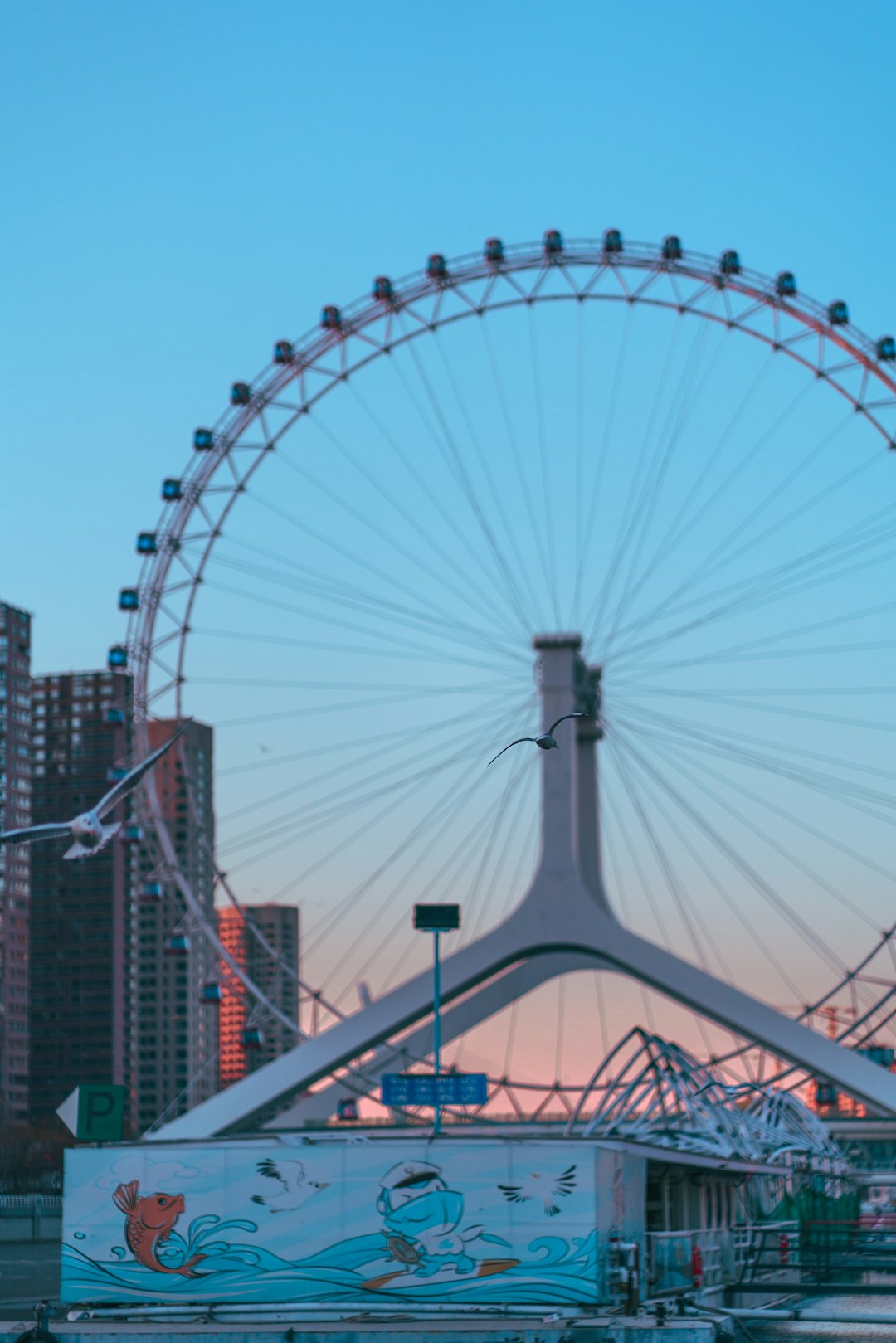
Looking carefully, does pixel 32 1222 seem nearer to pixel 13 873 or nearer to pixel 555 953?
pixel 555 953

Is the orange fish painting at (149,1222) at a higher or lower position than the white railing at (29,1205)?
higher

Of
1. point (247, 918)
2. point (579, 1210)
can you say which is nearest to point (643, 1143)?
point (579, 1210)

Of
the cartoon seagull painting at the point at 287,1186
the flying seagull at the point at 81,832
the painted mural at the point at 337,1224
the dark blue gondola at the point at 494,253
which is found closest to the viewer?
the flying seagull at the point at 81,832

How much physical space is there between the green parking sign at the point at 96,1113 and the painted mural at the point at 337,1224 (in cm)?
75

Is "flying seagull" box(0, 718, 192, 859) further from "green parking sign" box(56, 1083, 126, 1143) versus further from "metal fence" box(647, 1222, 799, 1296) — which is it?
"metal fence" box(647, 1222, 799, 1296)

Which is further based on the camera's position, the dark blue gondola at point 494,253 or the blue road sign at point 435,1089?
the dark blue gondola at point 494,253

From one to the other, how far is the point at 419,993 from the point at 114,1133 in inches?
1035

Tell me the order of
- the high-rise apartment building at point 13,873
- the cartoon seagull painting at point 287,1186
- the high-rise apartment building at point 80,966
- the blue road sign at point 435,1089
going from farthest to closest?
the high-rise apartment building at point 80,966 → the high-rise apartment building at point 13,873 → the blue road sign at point 435,1089 → the cartoon seagull painting at point 287,1186

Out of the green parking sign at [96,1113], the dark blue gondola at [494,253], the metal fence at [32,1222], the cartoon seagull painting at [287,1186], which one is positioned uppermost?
the dark blue gondola at [494,253]

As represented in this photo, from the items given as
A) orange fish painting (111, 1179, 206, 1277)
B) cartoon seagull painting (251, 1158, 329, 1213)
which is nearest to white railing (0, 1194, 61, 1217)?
orange fish painting (111, 1179, 206, 1277)

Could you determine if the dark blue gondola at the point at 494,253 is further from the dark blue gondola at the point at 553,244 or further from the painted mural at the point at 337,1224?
the painted mural at the point at 337,1224

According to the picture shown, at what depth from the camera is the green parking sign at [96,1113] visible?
36.2 metres

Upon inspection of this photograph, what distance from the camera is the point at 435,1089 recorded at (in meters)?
41.1

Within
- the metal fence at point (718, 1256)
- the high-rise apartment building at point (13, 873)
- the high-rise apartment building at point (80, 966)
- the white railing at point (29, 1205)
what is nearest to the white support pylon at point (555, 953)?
the white railing at point (29, 1205)
